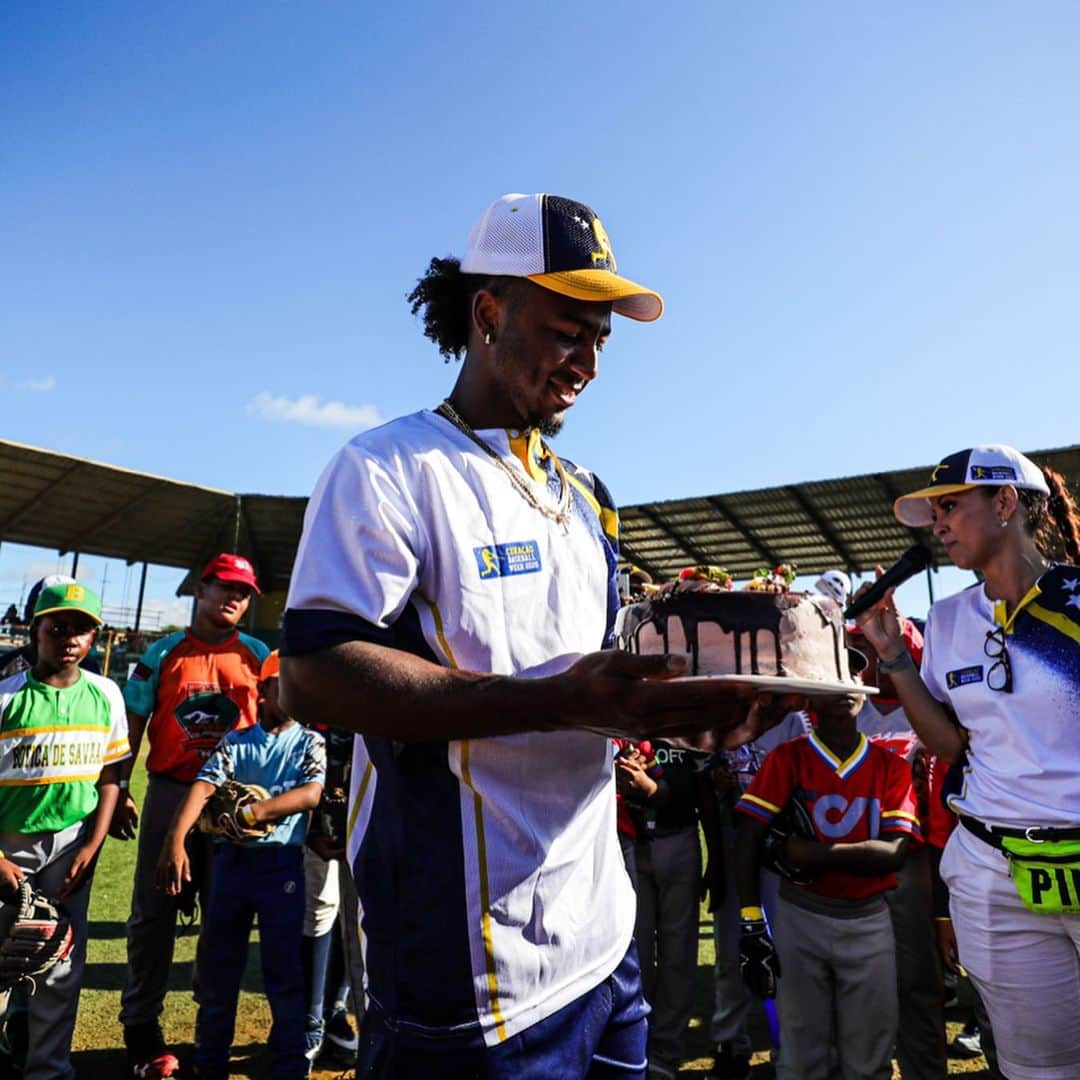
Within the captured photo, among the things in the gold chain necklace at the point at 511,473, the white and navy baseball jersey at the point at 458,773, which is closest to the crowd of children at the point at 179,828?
the white and navy baseball jersey at the point at 458,773

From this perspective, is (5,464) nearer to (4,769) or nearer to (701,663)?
(4,769)

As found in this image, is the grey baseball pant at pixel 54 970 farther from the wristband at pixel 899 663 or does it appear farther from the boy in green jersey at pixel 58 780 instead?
the wristband at pixel 899 663

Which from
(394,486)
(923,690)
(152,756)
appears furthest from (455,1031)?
(152,756)

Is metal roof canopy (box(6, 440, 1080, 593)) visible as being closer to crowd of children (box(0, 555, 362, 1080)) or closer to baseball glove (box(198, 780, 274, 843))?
crowd of children (box(0, 555, 362, 1080))

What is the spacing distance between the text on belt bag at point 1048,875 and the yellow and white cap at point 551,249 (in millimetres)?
2412

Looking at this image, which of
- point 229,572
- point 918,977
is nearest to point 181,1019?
point 229,572

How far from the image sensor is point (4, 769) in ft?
15.5

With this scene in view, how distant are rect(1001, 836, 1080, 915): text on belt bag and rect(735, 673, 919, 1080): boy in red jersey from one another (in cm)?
95

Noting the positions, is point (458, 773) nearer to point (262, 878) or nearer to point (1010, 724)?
point (1010, 724)

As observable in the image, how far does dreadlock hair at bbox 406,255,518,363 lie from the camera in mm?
2264

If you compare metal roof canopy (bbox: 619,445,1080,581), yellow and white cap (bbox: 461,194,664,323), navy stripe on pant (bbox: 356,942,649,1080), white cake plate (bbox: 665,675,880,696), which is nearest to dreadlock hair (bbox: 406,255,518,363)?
yellow and white cap (bbox: 461,194,664,323)

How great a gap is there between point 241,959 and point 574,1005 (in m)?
3.61

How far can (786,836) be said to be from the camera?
444 centimetres

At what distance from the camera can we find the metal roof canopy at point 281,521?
65.5 ft
